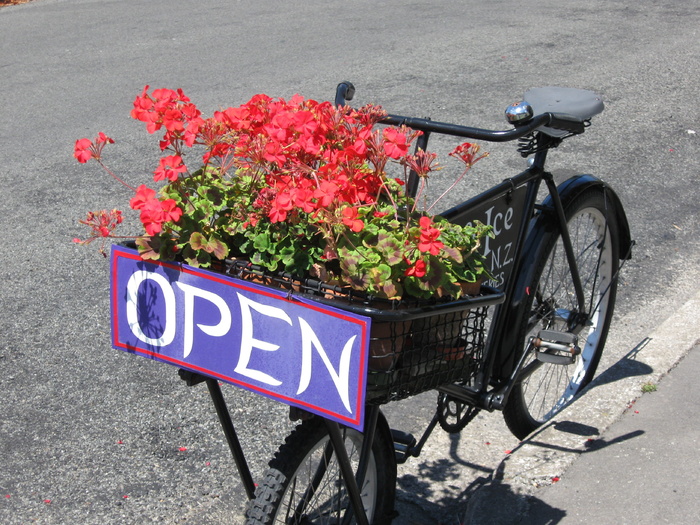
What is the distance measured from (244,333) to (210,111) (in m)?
5.50

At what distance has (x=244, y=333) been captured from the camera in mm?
1946

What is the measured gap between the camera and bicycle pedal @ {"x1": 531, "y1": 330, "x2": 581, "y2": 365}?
2.98 m

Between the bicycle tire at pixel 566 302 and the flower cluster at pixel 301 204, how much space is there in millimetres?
1125

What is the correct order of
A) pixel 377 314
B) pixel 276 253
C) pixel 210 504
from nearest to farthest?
pixel 377 314 → pixel 276 253 → pixel 210 504

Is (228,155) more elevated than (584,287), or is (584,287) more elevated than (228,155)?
(228,155)

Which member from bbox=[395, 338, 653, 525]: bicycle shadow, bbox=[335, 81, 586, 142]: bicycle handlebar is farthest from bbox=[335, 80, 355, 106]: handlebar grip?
bbox=[395, 338, 653, 525]: bicycle shadow

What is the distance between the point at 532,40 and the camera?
981 cm

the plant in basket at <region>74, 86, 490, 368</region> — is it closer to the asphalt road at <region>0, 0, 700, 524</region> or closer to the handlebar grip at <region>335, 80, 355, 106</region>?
the handlebar grip at <region>335, 80, 355, 106</region>

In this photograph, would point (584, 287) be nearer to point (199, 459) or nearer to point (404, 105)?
point (199, 459)

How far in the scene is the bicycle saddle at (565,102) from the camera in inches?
117

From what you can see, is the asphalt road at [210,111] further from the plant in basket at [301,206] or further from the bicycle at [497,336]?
the plant in basket at [301,206]

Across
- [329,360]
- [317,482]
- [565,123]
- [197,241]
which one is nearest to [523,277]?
[565,123]

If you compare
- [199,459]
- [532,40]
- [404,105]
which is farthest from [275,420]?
[532,40]

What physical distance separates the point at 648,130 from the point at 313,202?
5.91 meters
